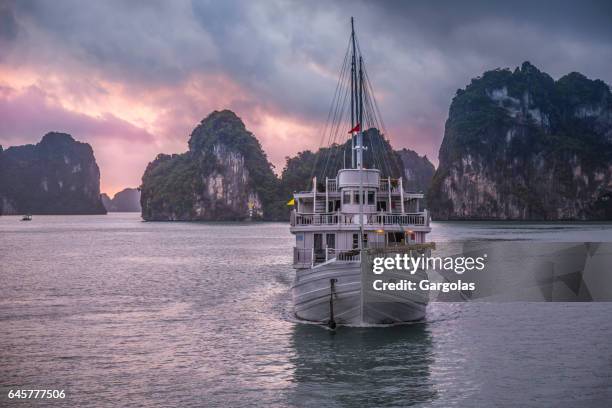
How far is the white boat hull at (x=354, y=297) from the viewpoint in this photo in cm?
2447

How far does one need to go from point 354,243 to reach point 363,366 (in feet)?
32.0

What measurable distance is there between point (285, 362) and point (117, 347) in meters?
7.91

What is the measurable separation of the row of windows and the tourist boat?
2cm

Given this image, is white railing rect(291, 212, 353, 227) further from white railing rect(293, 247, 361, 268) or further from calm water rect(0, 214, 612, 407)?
calm water rect(0, 214, 612, 407)

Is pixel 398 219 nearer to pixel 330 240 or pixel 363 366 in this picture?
pixel 330 240

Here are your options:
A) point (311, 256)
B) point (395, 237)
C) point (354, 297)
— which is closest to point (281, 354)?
point (354, 297)

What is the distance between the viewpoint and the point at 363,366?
2078cm

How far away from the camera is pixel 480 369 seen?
20734 mm

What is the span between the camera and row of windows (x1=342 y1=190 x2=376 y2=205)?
3088cm

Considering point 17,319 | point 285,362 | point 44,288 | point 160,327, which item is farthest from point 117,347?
point 44,288

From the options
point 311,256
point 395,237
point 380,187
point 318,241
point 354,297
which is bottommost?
point 354,297

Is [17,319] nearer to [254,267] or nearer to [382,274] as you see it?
[382,274]

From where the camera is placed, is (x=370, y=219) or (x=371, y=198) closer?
(x=370, y=219)

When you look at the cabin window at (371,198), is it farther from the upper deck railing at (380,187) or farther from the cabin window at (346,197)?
the cabin window at (346,197)
